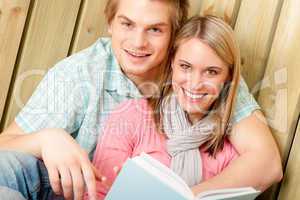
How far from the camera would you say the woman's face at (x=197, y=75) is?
1.18m

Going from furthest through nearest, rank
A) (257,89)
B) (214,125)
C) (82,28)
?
(82,28) < (257,89) < (214,125)

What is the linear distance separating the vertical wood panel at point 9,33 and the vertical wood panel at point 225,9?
0.52m

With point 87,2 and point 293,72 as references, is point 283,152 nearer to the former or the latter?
point 293,72

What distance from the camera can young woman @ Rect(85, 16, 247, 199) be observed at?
119cm

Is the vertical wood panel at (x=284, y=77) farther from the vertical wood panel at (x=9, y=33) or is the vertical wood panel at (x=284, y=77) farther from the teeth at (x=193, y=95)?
the vertical wood panel at (x=9, y=33)

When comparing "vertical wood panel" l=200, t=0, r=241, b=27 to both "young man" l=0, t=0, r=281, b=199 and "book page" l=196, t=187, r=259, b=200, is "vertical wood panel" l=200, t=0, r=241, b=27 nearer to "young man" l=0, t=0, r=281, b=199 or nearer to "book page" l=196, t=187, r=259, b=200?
"young man" l=0, t=0, r=281, b=199

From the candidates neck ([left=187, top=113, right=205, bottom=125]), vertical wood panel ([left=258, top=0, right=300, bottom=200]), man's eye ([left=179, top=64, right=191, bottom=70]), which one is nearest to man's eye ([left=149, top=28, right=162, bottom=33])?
man's eye ([left=179, top=64, right=191, bottom=70])

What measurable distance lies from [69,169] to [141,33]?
1.38ft

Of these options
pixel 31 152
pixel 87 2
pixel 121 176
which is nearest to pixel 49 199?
pixel 31 152

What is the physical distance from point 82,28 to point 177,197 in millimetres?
783

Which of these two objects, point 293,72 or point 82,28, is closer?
point 293,72

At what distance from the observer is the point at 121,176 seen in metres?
0.86

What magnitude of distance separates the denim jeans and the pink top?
158mm

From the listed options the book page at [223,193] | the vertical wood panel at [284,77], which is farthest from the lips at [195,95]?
the book page at [223,193]
